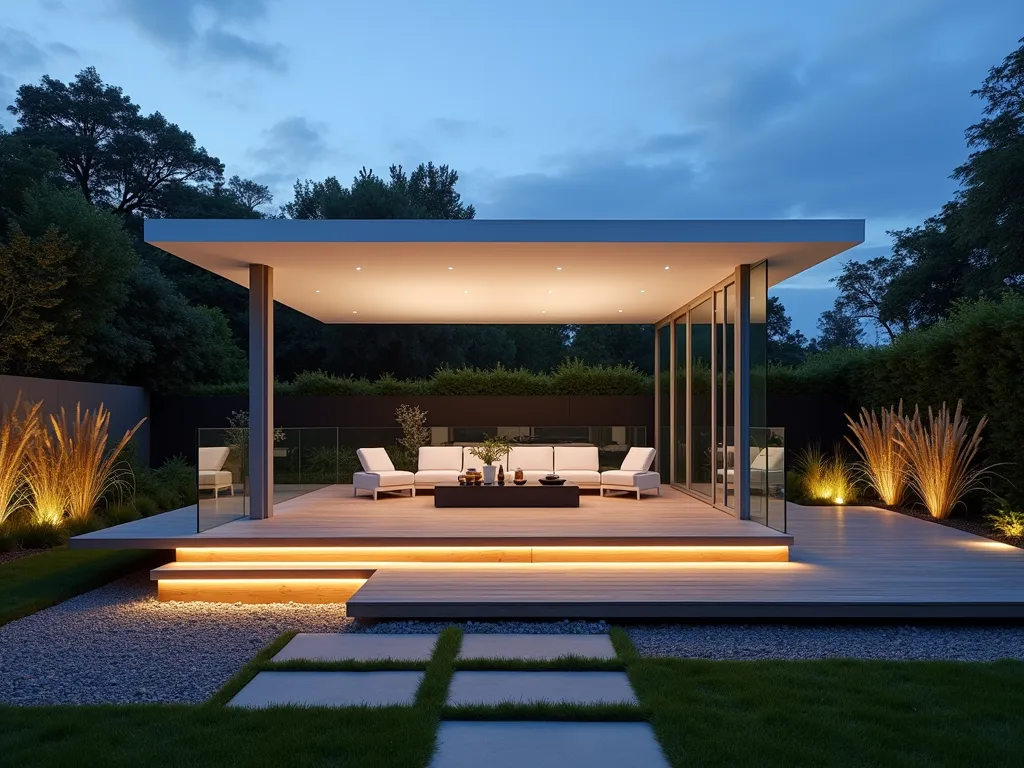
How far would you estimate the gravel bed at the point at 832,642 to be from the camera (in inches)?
182

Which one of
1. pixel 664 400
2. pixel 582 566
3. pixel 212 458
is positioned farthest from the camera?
pixel 664 400

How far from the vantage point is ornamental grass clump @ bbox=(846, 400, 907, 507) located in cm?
969

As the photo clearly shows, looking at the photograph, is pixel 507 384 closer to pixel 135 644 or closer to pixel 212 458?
pixel 212 458

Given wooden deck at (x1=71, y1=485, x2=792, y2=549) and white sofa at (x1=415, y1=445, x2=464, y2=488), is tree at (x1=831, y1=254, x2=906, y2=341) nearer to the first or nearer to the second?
white sofa at (x1=415, y1=445, x2=464, y2=488)

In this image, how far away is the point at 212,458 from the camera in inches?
277

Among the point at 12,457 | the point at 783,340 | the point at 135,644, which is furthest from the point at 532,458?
the point at 783,340

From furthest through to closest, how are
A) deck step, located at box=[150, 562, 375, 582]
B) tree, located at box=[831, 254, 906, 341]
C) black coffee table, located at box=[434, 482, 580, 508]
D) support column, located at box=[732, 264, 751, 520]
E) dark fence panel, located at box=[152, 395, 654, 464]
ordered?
1. tree, located at box=[831, 254, 906, 341]
2. dark fence panel, located at box=[152, 395, 654, 464]
3. black coffee table, located at box=[434, 482, 580, 508]
4. support column, located at box=[732, 264, 751, 520]
5. deck step, located at box=[150, 562, 375, 582]

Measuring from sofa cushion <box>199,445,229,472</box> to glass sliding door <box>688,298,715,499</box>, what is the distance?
5.34 m

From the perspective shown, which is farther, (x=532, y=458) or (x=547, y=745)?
(x=532, y=458)

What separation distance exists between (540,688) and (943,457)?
7.11 metres

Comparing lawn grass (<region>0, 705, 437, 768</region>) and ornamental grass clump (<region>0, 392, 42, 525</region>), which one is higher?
ornamental grass clump (<region>0, 392, 42, 525</region>)

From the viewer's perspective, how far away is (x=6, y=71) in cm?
2716

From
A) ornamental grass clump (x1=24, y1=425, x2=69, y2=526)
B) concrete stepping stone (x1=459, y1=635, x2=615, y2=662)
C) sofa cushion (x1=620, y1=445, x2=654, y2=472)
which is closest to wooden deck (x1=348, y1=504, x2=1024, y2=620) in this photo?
concrete stepping stone (x1=459, y1=635, x2=615, y2=662)

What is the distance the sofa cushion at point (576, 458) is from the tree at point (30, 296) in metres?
8.64
